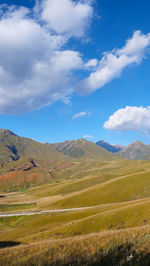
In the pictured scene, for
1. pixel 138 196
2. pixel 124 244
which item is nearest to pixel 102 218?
pixel 124 244

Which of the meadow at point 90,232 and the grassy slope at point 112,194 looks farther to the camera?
the grassy slope at point 112,194

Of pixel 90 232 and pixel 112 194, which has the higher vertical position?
pixel 90 232

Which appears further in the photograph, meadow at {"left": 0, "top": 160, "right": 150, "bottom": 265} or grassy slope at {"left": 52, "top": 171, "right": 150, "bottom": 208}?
grassy slope at {"left": 52, "top": 171, "right": 150, "bottom": 208}

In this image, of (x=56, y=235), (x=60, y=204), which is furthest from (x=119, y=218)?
(x=60, y=204)

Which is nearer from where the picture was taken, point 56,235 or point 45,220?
point 56,235

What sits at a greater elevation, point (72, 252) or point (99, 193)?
point (72, 252)

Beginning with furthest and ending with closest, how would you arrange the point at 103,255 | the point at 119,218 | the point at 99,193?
the point at 99,193, the point at 119,218, the point at 103,255

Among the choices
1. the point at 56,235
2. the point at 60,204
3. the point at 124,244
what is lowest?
the point at 60,204

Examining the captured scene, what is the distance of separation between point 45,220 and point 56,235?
24.5 metres

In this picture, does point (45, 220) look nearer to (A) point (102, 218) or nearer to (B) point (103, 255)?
(A) point (102, 218)

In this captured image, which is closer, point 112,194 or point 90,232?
point 90,232

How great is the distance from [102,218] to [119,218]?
391 centimetres

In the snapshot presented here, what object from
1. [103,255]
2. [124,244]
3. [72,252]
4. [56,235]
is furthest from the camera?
[56,235]

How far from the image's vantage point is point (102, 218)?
139ft
